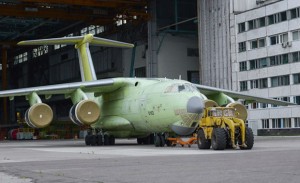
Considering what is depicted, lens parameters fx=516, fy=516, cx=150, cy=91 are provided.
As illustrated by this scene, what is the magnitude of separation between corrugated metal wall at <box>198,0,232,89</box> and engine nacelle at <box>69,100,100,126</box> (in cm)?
2557

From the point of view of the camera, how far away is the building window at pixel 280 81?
49147 millimetres

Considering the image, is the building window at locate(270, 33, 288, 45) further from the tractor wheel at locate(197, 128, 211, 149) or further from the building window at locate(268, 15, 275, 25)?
the tractor wheel at locate(197, 128, 211, 149)

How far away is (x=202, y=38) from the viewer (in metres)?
53.0

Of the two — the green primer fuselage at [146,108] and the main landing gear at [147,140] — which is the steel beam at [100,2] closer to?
the green primer fuselage at [146,108]

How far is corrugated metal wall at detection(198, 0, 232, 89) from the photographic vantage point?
5166cm

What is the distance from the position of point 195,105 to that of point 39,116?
9.37 metres

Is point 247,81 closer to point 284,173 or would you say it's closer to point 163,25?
point 163,25

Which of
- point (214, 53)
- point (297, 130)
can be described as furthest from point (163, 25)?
point (297, 130)

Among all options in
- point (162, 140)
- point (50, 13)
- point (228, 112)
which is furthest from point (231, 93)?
point (50, 13)

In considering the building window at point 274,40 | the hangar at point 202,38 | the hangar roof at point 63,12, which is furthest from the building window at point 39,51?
the building window at point 274,40

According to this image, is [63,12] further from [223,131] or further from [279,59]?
[223,131]

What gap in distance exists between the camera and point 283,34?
4909 cm

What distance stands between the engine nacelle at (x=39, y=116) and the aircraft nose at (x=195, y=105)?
842 cm

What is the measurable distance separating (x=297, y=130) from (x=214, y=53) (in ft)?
37.0
